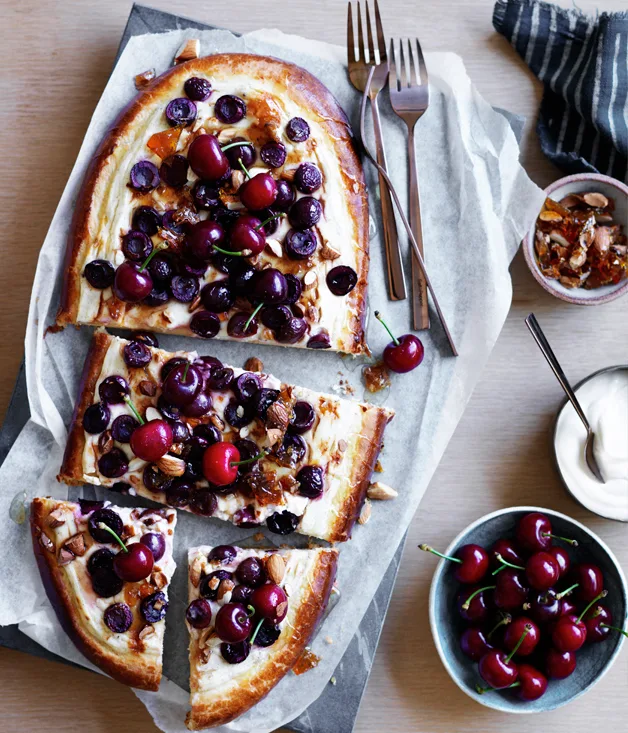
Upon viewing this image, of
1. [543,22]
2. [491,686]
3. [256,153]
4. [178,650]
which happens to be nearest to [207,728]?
[178,650]

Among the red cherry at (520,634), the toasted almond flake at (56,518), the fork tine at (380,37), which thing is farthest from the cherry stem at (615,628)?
the fork tine at (380,37)

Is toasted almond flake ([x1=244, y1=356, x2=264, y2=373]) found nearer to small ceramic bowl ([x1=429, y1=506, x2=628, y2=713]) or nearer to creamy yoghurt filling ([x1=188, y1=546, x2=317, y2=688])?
creamy yoghurt filling ([x1=188, y1=546, x2=317, y2=688])

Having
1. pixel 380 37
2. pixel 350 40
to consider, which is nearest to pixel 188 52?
pixel 350 40

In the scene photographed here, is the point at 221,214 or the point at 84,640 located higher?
the point at 221,214

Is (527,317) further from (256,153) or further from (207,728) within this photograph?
(207,728)

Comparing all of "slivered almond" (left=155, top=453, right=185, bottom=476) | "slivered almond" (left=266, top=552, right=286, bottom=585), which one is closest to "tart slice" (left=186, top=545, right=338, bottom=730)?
"slivered almond" (left=266, top=552, right=286, bottom=585)

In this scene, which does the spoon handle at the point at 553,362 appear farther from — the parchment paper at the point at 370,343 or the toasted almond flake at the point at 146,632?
the toasted almond flake at the point at 146,632

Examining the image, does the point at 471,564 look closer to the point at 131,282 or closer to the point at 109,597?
the point at 109,597
